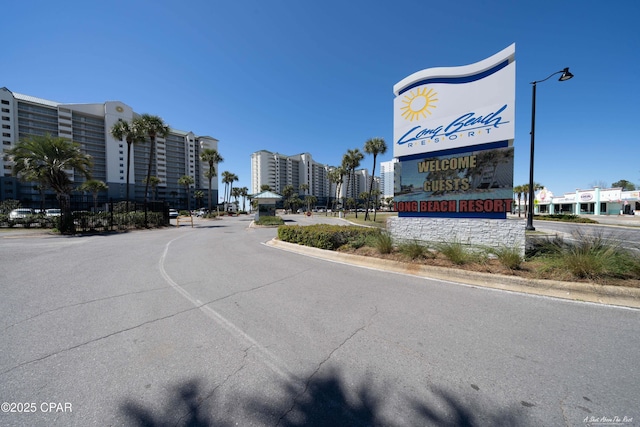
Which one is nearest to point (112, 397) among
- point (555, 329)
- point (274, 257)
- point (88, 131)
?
point (555, 329)

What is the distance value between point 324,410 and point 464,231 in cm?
831

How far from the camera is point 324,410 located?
2221mm

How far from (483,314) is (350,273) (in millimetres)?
3340

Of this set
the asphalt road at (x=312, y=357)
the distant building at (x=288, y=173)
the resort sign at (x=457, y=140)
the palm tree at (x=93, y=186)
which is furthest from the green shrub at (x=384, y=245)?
the distant building at (x=288, y=173)

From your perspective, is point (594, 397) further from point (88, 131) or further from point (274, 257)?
point (88, 131)

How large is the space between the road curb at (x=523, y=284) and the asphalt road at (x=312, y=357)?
14.2 inches

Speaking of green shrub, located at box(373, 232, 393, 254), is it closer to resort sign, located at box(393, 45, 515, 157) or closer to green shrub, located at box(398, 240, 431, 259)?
green shrub, located at box(398, 240, 431, 259)

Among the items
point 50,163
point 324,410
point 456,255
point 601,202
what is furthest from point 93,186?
point 601,202

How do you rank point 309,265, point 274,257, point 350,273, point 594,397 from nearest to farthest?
point 594,397 → point 350,273 → point 309,265 → point 274,257

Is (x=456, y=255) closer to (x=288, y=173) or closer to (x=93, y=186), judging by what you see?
(x=93, y=186)

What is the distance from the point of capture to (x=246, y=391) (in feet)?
8.08

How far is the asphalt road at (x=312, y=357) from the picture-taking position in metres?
2.21

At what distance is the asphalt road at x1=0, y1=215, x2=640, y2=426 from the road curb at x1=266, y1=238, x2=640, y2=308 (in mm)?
361

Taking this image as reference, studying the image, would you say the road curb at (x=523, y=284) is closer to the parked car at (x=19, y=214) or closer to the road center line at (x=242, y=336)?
the road center line at (x=242, y=336)
